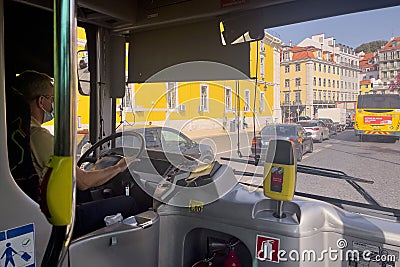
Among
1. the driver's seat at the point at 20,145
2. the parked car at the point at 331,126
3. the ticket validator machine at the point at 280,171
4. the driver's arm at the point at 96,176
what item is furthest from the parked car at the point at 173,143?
the driver's seat at the point at 20,145

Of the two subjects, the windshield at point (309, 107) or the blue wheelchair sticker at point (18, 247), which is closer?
the blue wheelchair sticker at point (18, 247)

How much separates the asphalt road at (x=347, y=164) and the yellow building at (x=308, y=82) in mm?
221

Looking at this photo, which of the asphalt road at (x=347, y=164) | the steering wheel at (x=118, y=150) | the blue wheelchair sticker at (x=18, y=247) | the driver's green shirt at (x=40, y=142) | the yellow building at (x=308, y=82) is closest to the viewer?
the blue wheelchair sticker at (x=18, y=247)

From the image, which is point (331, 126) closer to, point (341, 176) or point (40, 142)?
point (341, 176)

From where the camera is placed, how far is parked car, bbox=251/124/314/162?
1553 millimetres

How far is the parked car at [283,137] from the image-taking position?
5.09 ft

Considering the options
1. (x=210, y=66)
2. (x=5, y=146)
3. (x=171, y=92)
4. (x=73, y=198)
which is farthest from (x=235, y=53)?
(x=73, y=198)

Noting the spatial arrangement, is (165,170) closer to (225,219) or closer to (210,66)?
(225,219)

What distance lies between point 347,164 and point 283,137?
408 millimetres

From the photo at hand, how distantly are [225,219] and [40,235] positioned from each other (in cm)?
86

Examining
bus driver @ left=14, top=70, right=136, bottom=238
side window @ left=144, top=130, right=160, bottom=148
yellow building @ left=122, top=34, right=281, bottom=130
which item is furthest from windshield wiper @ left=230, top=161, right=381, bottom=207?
bus driver @ left=14, top=70, right=136, bottom=238

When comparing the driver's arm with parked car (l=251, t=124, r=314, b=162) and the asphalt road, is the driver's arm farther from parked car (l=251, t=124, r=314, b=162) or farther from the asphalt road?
parked car (l=251, t=124, r=314, b=162)

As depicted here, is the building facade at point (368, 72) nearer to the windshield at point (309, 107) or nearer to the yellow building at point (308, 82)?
the windshield at point (309, 107)

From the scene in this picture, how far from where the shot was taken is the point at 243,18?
2.06 m
